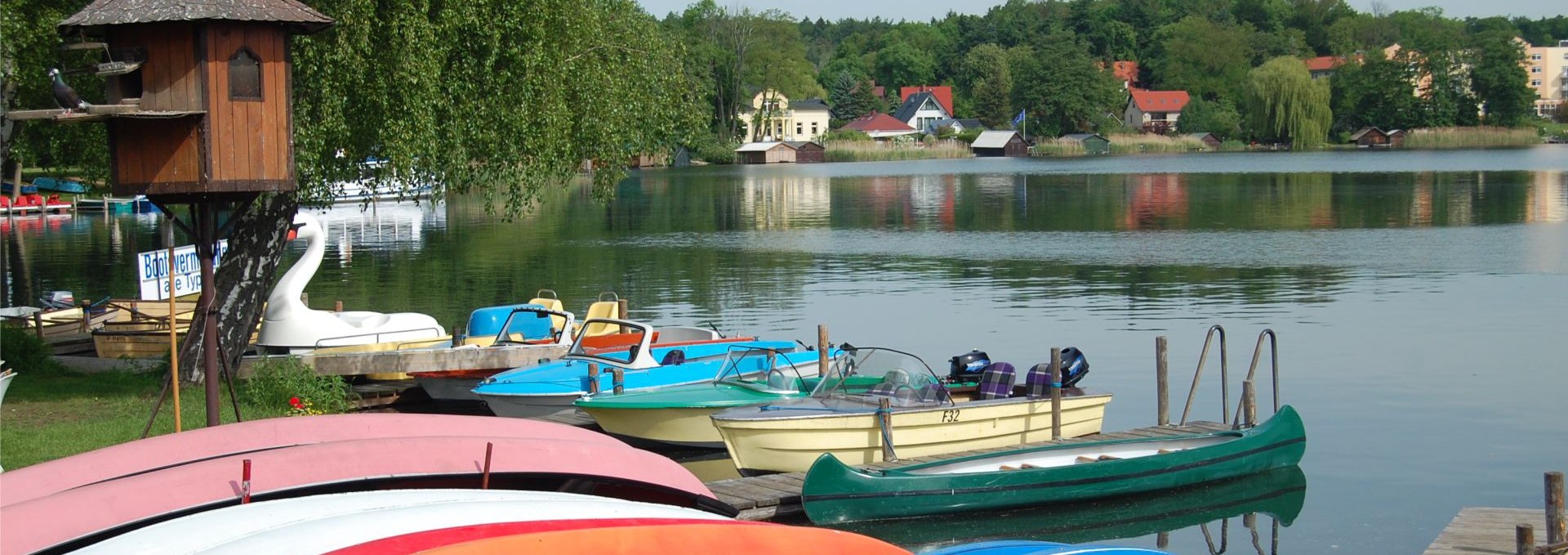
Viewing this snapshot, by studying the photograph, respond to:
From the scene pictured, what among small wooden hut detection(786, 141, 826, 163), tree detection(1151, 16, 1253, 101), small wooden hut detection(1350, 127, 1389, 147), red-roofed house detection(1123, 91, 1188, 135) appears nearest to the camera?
small wooden hut detection(786, 141, 826, 163)

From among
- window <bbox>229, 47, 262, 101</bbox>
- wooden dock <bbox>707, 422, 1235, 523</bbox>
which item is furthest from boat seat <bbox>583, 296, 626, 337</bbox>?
window <bbox>229, 47, 262, 101</bbox>

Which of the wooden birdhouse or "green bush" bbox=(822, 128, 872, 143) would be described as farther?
"green bush" bbox=(822, 128, 872, 143)

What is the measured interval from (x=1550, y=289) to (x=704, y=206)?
44719 millimetres

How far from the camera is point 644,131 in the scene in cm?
2309

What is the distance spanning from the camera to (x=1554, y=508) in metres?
11.7

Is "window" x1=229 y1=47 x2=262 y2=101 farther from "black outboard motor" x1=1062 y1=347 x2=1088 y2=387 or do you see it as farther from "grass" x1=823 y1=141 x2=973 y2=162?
"grass" x1=823 y1=141 x2=973 y2=162

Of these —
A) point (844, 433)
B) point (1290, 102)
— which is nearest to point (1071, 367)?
point (844, 433)

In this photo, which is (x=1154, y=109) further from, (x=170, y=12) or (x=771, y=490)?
(x=170, y=12)

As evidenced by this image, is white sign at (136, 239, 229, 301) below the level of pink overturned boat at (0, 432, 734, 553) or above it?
above

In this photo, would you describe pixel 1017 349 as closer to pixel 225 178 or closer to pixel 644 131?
pixel 644 131

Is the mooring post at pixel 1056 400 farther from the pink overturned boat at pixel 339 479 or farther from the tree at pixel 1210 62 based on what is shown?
the tree at pixel 1210 62

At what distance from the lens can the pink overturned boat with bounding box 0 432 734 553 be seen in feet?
23.6

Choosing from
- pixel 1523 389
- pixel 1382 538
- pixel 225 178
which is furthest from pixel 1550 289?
pixel 225 178

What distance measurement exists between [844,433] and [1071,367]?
4.09 meters
